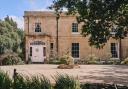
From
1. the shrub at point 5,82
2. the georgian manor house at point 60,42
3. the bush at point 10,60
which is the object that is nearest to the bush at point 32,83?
the shrub at point 5,82

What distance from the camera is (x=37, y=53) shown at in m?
45.1

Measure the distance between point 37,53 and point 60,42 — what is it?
309 centimetres

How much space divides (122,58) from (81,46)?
5.07 m

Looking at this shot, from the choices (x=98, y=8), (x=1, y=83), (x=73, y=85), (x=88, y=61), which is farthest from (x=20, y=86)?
(x=88, y=61)

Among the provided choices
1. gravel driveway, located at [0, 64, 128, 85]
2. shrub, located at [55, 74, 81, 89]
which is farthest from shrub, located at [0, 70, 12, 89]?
gravel driveway, located at [0, 64, 128, 85]

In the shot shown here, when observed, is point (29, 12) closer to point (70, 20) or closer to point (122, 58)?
point (70, 20)

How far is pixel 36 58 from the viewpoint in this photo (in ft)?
148

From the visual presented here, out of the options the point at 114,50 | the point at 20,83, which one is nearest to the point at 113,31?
the point at 20,83

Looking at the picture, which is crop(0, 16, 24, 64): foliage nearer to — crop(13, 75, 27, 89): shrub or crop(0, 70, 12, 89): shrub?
crop(0, 70, 12, 89): shrub

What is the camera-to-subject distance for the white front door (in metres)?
45.0

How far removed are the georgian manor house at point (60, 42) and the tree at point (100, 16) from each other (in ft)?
93.2

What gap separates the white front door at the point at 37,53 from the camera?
148 feet

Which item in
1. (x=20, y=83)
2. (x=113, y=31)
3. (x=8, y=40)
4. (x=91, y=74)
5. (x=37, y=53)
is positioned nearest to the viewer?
(x=20, y=83)

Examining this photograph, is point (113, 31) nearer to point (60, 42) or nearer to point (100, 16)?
point (100, 16)
